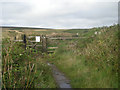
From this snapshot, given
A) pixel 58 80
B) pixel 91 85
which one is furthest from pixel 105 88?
pixel 58 80

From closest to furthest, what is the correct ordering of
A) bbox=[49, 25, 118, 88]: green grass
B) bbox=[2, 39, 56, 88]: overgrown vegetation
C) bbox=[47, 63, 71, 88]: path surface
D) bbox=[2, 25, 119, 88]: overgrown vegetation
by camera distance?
bbox=[2, 39, 56, 88]: overgrown vegetation
bbox=[2, 25, 119, 88]: overgrown vegetation
bbox=[49, 25, 118, 88]: green grass
bbox=[47, 63, 71, 88]: path surface

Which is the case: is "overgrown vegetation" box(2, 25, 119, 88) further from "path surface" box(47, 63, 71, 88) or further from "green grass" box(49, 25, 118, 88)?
"path surface" box(47, 63, 71, 88)

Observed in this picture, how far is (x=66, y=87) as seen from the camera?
4.80 metres

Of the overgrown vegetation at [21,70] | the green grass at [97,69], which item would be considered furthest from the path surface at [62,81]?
the overgrown vegetation at [21,70]

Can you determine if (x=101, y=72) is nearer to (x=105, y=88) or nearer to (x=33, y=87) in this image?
(x=105, y=88)

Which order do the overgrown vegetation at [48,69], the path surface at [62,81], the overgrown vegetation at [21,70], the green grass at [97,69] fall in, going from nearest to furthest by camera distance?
1. the overgrown vegetation at [21,70]
2. the overgrown vegetation at [48,69]
3. the green grass at [97,69]
4. the path surface at [62,81]

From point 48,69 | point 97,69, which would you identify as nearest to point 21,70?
point 48,69

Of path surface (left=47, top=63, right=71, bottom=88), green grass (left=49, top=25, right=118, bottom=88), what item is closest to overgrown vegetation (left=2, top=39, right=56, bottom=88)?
path surface (left=47, top=63, right=71, bottom=88)

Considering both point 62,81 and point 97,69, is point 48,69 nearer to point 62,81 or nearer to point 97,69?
point 62,81

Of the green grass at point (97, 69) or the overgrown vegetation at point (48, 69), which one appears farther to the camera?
the green grass at point (97, 69)

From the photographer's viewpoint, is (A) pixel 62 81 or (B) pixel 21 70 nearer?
(B) pixel 21 70

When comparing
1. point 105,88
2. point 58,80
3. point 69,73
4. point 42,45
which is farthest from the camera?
point 42,45

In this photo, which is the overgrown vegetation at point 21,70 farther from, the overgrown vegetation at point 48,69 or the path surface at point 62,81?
the path surface at point 62,81

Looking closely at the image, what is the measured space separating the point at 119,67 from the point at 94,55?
57.0 inches
